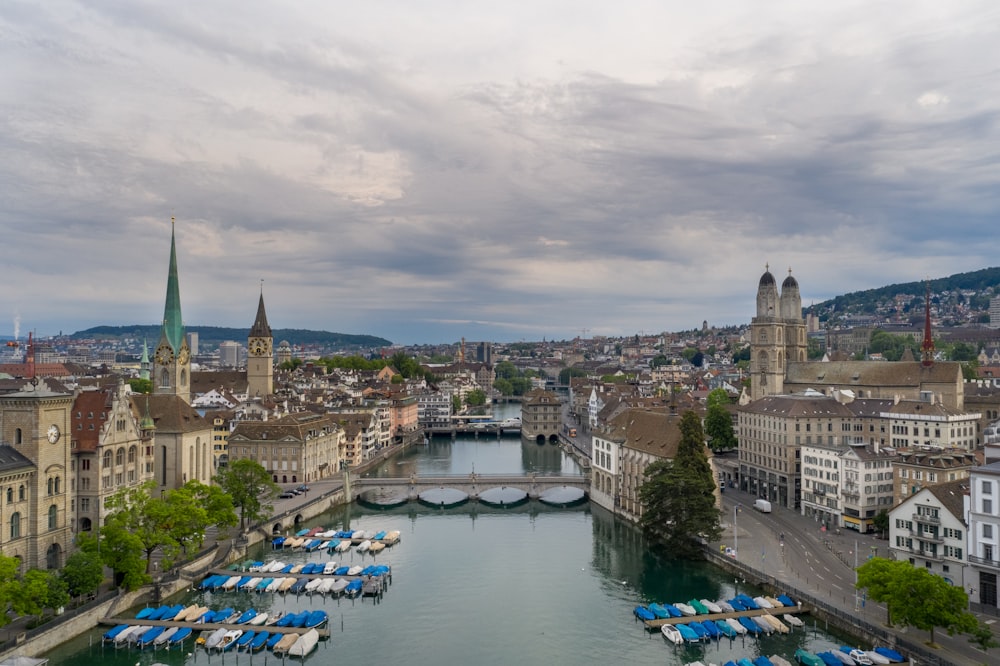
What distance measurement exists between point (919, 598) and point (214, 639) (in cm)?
3272

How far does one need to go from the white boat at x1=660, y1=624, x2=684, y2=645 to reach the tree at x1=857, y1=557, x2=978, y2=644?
901 centimetres

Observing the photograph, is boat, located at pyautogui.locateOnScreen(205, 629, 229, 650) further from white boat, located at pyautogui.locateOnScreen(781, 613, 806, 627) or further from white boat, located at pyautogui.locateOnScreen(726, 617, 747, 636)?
white boat, located at pyautogui.locateOnScreen(781, 613, 806, 627)

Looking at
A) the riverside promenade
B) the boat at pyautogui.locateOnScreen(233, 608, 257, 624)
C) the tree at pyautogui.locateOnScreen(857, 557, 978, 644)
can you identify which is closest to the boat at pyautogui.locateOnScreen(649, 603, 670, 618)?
the riverside promenade

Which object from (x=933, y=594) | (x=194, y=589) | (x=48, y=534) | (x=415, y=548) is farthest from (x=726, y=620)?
(x=48, y=534)

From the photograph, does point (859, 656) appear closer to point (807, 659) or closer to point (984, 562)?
point (807, 659)

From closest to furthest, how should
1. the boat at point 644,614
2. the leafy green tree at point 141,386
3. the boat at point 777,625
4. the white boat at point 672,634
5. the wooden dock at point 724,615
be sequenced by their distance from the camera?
the white boat at point 672,634 → the boat at point 777,625 → the wooden dock at point 724,615 → the boat at point 644,614 → the leafy green tree at point 141,386

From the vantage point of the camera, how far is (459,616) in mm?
46781

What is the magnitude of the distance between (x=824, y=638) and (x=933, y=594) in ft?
20.5

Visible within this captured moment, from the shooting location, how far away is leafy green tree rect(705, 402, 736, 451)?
310 ft

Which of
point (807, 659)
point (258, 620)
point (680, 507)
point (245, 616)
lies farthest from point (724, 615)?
point (245, 616)

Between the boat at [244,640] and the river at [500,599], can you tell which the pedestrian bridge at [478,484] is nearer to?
the river at [500,599]

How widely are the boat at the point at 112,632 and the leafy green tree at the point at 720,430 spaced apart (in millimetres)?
67326

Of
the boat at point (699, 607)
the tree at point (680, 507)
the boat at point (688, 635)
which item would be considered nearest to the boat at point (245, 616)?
the boat at point (688, 635)

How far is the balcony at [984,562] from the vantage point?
41.4 meters
